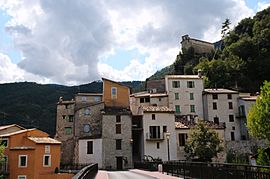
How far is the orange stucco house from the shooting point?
45.3 meters

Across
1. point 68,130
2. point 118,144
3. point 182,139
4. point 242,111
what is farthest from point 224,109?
point 68,130

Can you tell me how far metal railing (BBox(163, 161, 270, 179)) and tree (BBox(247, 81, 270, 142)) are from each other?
14276 mm

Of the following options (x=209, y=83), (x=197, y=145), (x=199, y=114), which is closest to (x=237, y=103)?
(x=199, y=114)

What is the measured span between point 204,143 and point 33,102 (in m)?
83.7

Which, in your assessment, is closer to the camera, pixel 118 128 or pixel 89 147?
pixel 89 147

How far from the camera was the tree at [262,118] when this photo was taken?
34.1 metres

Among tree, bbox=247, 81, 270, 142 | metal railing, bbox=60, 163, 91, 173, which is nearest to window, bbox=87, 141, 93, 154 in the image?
metal railing, bbox=60, 163, 91, 173

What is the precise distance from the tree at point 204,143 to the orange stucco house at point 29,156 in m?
18.0

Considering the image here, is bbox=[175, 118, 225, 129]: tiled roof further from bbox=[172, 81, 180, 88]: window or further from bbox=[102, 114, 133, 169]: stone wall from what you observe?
bbox=[102, 114, 133, 169]: stone wall

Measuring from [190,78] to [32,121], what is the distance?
5845 centimetres

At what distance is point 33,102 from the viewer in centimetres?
11356

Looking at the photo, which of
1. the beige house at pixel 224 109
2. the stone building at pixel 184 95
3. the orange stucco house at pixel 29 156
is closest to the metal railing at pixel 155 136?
the stone building at pixel 184 95

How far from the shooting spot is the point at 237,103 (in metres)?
59.3

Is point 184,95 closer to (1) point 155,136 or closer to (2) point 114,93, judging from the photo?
(2) point 114,93
